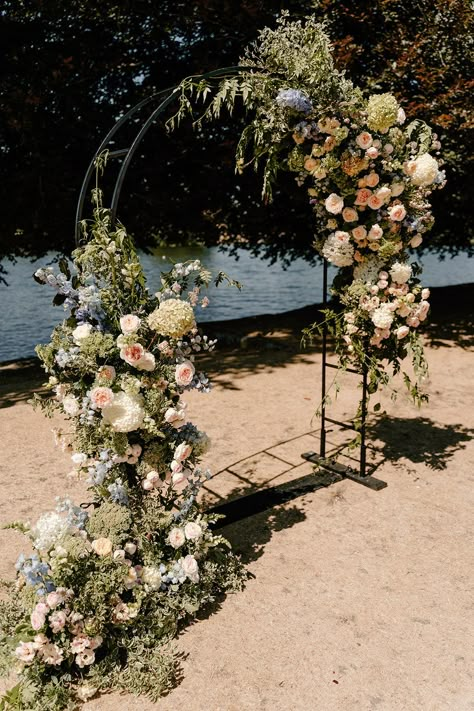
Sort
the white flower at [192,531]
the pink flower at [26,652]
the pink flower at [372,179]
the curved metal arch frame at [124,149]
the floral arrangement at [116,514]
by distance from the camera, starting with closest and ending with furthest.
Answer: the pink flower at [26,652] → the floral arrangement at [116,514] → the white flower at [192,531] → the curved metal arch frame at [124,149] → the pink flower at [372,179]

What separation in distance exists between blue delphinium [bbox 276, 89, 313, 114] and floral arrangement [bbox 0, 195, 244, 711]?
1660 millimetres

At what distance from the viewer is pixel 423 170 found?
484 cm

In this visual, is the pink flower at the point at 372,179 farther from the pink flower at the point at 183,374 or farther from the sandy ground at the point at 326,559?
the sandy ground at the point at 326,559

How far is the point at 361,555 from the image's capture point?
4.46m

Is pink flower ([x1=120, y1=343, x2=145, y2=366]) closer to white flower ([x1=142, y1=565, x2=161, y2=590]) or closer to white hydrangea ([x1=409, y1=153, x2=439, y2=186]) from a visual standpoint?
white flower ([x1=142, y1=565, x2=161, y2=590])

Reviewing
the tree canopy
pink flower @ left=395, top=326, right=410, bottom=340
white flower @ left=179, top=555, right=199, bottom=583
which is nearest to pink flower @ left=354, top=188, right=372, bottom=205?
pink flower @ left=395, top=326, right=410, bottom=340

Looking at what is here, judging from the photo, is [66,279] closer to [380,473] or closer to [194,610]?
[194,610]

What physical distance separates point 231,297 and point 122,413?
756 inches

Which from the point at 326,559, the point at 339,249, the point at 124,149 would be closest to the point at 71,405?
the point at 124,149

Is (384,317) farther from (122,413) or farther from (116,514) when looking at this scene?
(116,514)

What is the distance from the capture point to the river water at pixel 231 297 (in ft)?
52.0

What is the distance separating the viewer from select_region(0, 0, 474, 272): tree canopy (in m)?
9.66

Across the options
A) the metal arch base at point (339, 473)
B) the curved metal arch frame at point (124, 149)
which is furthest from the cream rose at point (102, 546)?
the metal arch base at point (339, 473)

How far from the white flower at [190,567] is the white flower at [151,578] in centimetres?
17
